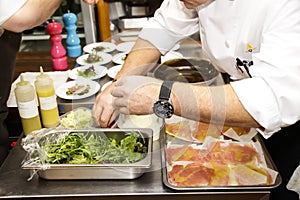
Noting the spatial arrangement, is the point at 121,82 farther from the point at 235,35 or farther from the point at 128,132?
the point at 235,35

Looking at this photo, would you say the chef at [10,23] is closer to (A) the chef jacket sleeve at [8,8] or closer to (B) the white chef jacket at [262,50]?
(A) the chef jacket sleeve at [8,8]

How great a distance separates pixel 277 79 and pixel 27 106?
0.84 m

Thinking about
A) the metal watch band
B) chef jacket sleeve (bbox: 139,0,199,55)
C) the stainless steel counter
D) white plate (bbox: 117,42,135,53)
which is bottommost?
the stainless steel counter

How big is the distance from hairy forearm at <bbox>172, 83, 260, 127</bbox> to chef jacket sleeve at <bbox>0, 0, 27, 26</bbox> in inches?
20.7

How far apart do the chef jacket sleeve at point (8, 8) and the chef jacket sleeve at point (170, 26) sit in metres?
0.55

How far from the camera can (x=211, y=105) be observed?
108 centimetres

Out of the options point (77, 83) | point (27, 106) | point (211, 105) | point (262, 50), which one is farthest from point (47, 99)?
point (262, 50)

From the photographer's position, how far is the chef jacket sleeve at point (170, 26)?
1.55 m

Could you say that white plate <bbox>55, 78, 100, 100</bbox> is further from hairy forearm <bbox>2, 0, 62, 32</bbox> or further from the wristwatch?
the wristwatch

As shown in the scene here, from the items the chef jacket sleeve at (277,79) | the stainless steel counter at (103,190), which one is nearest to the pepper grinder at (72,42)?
the stainless steel counter at (103,190)

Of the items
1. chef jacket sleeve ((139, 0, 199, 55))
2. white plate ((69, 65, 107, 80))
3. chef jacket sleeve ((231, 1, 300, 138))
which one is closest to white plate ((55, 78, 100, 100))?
white plate ((69, 65, 107, 80))

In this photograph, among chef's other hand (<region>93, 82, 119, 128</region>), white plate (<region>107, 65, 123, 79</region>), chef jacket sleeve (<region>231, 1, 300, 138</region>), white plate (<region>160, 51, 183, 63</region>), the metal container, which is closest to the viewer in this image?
chef jacket sleeve (<region>231, 1, 300, 138</region>)

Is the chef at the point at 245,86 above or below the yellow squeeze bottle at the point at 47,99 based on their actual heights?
above

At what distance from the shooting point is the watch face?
1106 mm
